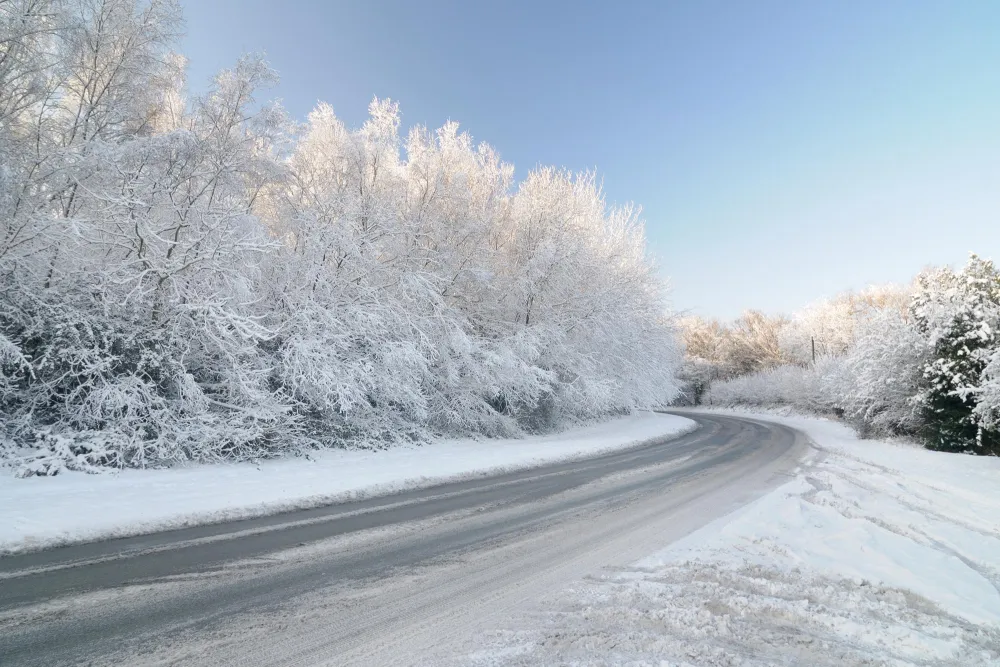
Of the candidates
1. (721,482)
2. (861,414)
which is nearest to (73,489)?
(721,482)

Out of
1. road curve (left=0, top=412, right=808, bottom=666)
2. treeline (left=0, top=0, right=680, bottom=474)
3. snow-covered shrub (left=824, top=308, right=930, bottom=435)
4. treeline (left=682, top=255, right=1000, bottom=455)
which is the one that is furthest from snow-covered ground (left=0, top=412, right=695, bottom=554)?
snow-covered shrub (left=824, top=308, right=930, bottom=435)

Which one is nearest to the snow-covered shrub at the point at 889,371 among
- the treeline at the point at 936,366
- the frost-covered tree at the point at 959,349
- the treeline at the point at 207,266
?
the treeline at the point at 936,366

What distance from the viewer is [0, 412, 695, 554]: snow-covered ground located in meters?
5.96

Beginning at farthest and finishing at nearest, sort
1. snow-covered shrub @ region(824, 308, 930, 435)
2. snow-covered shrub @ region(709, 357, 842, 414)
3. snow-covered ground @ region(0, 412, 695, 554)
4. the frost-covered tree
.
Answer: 1. snow-covered shrub @ region(709, 357, 842, 414)
2. snow-covered shrub @ region(824, 308, 930, 435)
3. the frost-covered tree
4. snow-covered ground @ region(0, 412, 695, 554)

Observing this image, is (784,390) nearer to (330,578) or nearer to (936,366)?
(936,366)

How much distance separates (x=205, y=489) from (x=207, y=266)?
5.05m

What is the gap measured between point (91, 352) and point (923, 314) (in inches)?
887

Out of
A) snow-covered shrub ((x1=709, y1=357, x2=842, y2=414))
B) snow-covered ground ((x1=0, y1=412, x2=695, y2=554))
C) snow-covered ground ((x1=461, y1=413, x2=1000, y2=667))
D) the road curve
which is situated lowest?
snow-covered ground ((x1=0, y1=412, x2=695, y2=554))

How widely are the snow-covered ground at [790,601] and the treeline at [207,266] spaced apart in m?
8.95

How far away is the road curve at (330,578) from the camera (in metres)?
3.24

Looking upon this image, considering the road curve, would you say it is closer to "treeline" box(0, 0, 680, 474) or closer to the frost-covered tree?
"treeline" box(0, 0, 680, 474)

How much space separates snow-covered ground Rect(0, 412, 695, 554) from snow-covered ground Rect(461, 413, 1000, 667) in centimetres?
527

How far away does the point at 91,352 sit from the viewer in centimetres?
947

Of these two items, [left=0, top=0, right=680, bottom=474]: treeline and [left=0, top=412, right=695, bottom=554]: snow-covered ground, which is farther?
[left=0, top=0, right=680, bottom=474]: treeline
